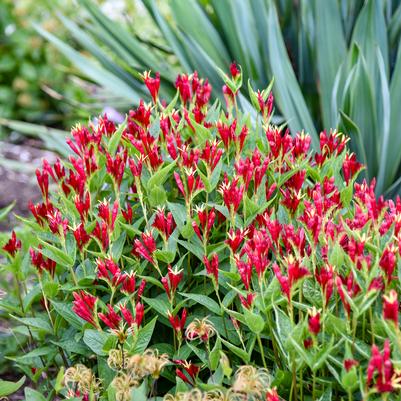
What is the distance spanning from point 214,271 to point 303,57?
209cm

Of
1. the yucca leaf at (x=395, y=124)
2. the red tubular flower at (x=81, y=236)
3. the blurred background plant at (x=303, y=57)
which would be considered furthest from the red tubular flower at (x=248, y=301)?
the yucca leaf at (x=395, y=124)

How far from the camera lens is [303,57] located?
3.59m

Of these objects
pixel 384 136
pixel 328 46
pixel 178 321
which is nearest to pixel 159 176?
pixel 178 321

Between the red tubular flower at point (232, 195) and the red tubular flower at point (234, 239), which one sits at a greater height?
the red tubular flower at point (232, 195)

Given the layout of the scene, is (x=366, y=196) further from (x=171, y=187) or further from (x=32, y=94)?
(x=32, y=94)

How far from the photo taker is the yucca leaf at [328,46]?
10.9 feet

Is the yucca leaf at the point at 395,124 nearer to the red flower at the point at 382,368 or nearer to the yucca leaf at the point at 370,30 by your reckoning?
the yucca leaf at the point at 370,30

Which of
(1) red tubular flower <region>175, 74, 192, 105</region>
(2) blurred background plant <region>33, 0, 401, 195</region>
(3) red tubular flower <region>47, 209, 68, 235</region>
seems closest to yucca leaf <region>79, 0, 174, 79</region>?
(2) blurred background plant <region>33, 0, 401, 195</region>

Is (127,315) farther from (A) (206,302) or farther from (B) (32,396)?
(B) (32,396)

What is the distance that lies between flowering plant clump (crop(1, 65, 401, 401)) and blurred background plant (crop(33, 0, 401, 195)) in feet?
2.89

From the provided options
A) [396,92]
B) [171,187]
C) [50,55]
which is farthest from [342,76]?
[50,55]

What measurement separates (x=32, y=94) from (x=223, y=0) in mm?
2700

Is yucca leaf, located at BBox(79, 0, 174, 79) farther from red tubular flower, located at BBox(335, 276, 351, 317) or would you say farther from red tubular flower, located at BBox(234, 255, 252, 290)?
red tubular flower, located at BBox(335, 276, 351, 317)

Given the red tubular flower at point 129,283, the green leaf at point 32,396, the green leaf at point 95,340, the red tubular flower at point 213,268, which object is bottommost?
the green leaf at point 32,396
